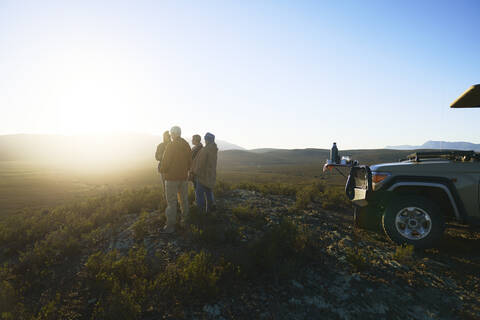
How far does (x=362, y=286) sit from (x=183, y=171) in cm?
389

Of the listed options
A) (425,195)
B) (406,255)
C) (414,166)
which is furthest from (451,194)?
(406,255)

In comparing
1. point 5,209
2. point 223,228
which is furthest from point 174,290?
point 5,209

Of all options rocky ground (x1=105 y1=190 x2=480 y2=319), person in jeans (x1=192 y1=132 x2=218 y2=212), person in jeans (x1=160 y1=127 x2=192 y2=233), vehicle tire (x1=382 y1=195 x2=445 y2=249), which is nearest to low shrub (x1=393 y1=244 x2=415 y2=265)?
rocky ground (x1=105 y1=190 x2=480 y2=319)

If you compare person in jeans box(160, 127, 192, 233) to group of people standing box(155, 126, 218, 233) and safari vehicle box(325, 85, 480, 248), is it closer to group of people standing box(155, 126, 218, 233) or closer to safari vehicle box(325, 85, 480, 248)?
group of people standing box(155, 126, 218, 233)

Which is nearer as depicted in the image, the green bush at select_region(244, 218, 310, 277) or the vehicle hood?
the green bush at select_region(244, 218, 310, 277)

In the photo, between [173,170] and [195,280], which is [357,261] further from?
[173,170]

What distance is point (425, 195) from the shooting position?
4.38 metres

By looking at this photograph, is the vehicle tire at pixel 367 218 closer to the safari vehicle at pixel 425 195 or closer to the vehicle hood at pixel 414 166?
the safari vehicle at pixel 425 195

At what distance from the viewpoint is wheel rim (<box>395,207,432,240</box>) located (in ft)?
13.6

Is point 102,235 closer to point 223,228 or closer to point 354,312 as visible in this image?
point 223,228

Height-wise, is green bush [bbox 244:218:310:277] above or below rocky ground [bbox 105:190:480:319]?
above

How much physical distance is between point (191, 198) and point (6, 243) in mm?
4648

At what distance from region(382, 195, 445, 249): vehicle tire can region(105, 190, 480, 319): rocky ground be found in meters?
0.24

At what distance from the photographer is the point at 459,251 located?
14.4 feet
